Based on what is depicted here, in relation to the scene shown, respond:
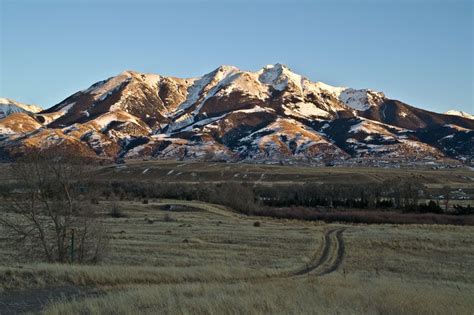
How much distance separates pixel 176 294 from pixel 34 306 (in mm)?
3890

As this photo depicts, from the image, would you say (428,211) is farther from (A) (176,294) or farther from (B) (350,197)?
(A) (176,294)

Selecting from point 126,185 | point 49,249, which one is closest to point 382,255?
point 49,249

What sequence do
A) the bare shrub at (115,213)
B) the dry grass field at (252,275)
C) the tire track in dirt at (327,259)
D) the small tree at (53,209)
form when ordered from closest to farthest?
the dry grass field at (252,275) → the small tree at (53,209) → the tire track in dirt at (327,259) → the bare shrub at (115,213)

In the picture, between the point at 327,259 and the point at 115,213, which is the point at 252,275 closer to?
the point at 327,259

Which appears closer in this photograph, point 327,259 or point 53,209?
point 53,209

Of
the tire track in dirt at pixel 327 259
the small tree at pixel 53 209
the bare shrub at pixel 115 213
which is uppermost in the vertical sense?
the small tree at pixel 53 209

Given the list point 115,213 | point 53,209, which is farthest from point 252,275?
point 115,213

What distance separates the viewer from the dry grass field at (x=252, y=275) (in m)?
13.9

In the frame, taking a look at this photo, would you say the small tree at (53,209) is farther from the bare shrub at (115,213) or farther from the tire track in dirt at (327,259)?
the bare shrub at (115,213)

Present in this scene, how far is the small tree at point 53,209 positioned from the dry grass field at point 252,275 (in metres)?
2.07

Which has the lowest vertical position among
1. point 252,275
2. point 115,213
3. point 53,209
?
point 115,213

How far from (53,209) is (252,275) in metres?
11.5

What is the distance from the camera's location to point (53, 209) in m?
28.6

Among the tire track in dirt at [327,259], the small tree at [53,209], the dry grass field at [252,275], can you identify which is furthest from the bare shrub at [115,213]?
the small tree at [53,209]
